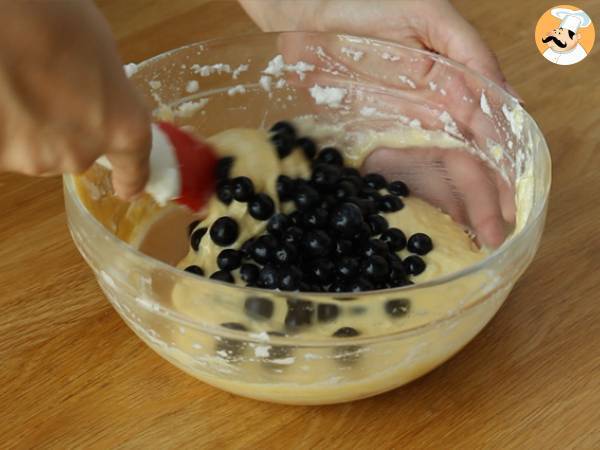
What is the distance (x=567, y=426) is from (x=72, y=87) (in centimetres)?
62

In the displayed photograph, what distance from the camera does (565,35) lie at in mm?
1477

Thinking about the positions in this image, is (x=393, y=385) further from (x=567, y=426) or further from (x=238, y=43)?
(x=238, y=43)

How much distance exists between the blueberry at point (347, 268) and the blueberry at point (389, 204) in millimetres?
152

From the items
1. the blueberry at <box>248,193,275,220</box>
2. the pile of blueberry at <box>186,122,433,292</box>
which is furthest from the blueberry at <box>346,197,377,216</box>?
the blueberry at <box>248,193,275,220</box>

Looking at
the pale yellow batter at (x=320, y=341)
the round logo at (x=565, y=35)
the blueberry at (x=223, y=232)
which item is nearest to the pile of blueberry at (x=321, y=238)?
the blueberry at (x=223, y=232)

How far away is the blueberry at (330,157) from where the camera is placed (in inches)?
45.2

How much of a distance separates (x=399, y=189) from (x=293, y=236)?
0.22 m

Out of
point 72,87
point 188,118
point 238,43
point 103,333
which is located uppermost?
point 72,87

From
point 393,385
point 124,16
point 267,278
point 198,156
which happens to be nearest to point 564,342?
point 393,385

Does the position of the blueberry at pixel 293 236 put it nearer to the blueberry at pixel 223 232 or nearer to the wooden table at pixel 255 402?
the blueberry at pixel 223 232

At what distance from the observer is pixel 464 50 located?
3.79 ft

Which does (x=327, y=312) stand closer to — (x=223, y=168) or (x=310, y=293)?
(x=310, y=293)

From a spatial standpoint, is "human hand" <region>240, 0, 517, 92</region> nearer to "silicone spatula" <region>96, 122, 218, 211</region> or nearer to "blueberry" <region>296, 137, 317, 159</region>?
"blueberry" <region>296, 137, 317, 159</region>

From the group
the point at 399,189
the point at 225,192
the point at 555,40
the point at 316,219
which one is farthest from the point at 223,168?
the point at 555,40
